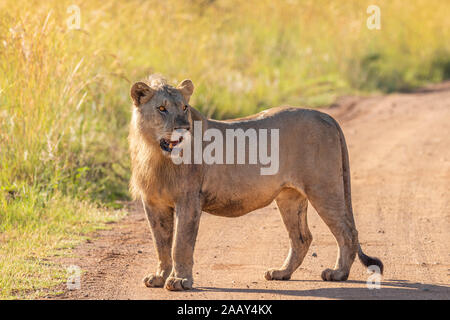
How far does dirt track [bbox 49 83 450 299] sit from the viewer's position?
19.1 ft

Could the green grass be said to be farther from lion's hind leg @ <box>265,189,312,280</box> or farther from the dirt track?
lion's hind leg @ <box>265,189,312,280</box>

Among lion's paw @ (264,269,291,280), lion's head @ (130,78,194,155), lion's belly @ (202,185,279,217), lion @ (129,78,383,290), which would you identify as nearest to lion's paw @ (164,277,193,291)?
lion @ (129,78,383,290)

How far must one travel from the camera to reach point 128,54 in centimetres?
1189

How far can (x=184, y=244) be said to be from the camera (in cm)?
564

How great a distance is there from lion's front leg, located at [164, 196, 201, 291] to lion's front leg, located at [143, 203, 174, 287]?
0.17 meters

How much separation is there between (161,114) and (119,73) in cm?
444

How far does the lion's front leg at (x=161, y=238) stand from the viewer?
5.87 metres

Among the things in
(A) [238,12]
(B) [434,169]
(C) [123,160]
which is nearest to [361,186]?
(B) [434,169]

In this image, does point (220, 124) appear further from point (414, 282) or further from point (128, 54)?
point (128, 54)

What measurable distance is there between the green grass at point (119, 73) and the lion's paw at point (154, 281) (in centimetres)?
75

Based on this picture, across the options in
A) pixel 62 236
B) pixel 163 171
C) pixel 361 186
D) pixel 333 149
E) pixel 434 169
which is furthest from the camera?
pixel 434 169

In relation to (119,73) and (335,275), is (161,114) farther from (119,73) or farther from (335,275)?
(119,73)

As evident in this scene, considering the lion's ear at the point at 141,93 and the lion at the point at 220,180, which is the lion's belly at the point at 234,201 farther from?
the lion's ear at the point at 141,93

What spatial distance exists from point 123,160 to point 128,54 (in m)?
2.44
